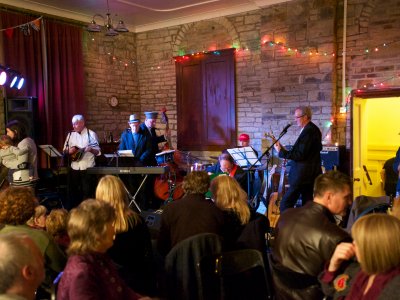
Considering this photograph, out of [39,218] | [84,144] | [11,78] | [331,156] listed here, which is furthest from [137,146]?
[39,218]

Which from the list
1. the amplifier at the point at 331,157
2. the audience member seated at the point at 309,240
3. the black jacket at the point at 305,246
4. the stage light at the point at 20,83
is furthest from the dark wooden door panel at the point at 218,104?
the black jacket at the point at 305,246

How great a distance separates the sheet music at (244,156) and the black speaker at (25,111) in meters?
3.36

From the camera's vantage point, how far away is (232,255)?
248cm

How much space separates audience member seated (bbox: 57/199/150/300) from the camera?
1759 mm

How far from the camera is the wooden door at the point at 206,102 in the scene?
7926 millimetres

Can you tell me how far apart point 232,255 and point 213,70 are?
6.01m

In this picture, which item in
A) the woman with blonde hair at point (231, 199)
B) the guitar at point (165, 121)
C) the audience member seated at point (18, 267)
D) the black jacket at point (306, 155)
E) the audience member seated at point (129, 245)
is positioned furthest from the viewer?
the guitar at point (165, 121)

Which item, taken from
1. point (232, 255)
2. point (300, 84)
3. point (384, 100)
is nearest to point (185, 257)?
point (232, 255)

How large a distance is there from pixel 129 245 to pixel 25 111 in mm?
4764

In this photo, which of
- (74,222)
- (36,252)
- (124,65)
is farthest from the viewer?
(124,65)

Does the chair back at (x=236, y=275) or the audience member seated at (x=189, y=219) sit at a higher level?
the audience member seated at (x=189, y=219)

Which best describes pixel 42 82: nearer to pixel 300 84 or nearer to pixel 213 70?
pixel 213 70

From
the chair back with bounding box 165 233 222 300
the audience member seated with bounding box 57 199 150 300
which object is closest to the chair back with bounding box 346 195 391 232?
the chair back with bounding box 165 233 222 300

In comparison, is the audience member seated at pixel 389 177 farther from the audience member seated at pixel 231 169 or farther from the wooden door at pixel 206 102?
the audience member seated at pixel 231 169
